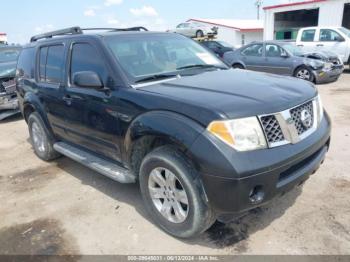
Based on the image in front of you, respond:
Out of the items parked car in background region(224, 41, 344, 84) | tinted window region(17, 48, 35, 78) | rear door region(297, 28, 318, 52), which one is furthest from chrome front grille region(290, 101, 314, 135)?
rear door region(297, 28, 318, 52)

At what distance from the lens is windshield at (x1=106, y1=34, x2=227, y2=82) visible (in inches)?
142

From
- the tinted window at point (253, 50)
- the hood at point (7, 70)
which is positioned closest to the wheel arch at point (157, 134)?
the hood at point (7, 70)

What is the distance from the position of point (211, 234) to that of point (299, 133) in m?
1.22

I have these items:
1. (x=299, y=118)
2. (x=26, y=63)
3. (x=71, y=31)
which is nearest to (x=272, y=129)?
(x=299, y=118)

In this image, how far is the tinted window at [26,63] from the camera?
5328mm

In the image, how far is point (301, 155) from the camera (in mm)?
2809

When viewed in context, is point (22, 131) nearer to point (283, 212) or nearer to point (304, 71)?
point (283, 212)

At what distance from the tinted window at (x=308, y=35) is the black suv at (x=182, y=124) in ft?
38.4

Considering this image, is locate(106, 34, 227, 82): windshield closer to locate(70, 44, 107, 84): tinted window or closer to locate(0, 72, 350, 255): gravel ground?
locate(70, 44, 107, 84): tinted window

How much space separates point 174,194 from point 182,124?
68cm


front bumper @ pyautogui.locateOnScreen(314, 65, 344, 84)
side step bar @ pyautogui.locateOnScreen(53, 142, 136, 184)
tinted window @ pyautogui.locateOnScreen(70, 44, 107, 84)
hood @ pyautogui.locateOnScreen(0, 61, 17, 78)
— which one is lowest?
front bumper @ pyautogui.locateOnScreen(314, 65, 344, 84)

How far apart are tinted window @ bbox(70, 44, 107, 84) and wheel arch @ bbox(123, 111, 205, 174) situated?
808mm

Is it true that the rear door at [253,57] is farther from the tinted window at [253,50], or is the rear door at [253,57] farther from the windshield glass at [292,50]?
the windshield glass at [292,50]

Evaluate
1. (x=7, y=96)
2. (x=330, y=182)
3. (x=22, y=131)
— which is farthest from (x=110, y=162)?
(x=7, y=96)
